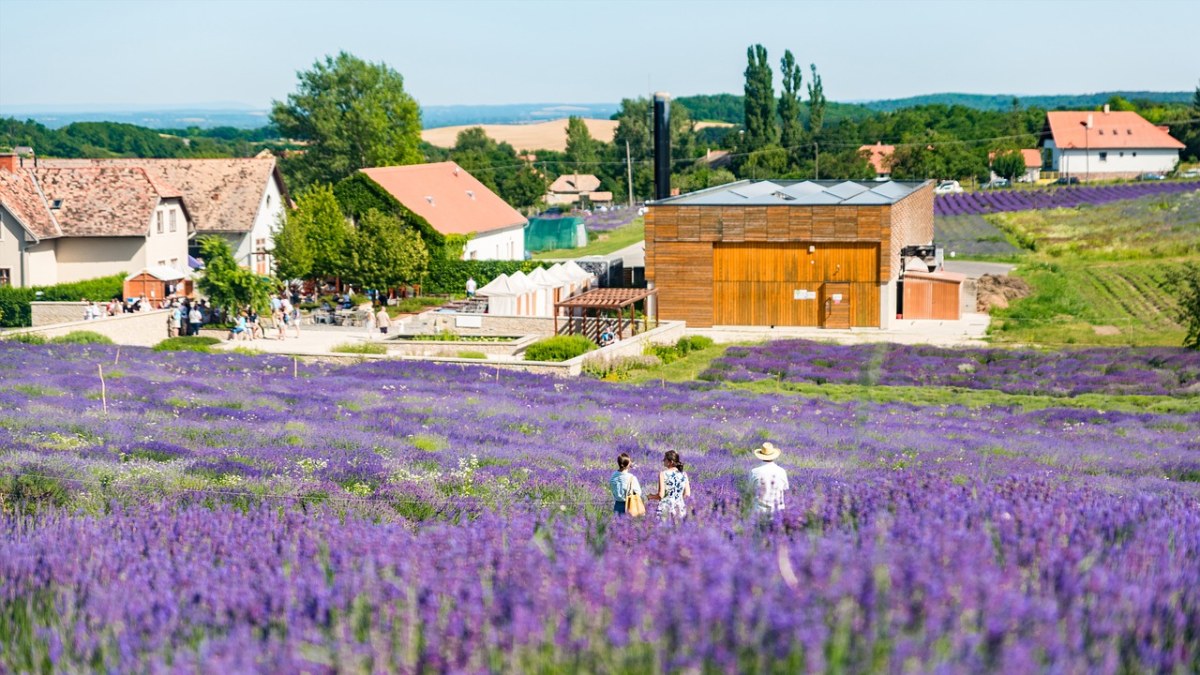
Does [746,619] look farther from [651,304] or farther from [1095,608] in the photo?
[651,304]

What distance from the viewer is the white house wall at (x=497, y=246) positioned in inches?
2494

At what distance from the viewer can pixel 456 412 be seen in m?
21.2

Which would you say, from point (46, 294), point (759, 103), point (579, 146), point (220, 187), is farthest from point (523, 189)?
point (46, 294)

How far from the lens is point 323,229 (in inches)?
2175

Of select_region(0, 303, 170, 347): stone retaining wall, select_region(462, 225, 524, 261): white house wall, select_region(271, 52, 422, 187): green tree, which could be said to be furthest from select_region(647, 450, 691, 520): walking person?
select_region(271, 52, 422, 187): green tree

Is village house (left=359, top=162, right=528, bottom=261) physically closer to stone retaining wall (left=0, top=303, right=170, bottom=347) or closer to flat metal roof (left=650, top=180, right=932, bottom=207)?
flat metal roof (left=650, top=180, right=932, bottom=207)

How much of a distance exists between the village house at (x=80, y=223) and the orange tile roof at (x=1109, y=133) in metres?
109

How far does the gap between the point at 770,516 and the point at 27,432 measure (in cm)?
1070

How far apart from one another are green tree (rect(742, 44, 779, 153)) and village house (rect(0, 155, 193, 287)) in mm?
74906

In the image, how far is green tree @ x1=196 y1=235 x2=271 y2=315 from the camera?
1689 inches

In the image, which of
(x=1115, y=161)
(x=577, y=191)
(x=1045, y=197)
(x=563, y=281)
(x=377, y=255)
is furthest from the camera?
(x=577, y=191)

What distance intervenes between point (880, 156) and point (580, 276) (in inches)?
2873

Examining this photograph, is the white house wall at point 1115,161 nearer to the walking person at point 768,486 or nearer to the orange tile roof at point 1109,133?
the orange tile roof at point 1109,133

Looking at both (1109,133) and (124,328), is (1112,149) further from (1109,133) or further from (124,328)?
(124,328)
